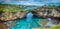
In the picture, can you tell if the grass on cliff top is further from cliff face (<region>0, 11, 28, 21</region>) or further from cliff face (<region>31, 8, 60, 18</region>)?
cliff face (<region>31, 8, 60, 18</region>)

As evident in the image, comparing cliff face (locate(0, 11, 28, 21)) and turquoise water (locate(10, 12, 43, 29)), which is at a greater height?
cliff face (locate(0, 11, 28, 21))

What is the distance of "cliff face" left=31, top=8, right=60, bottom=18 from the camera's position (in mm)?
1293

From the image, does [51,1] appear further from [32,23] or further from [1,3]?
[1,3]

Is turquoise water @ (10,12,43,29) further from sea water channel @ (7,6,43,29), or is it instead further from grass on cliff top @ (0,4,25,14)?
grass on cliff top @ (0,4,25,14)

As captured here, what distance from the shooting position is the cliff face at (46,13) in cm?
129

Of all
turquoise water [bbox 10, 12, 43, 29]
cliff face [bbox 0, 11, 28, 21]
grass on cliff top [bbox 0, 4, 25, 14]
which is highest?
grass on cliff top [bbox 0, 4, 25, 14]

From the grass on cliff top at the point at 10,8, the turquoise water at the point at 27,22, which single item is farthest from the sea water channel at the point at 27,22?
the grass on cliff top at the point at 10,8

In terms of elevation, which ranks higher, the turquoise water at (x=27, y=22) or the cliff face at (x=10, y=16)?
the cliff face at (x=10, y=16)

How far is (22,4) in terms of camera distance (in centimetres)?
131

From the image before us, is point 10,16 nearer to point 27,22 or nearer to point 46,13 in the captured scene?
point 27,22

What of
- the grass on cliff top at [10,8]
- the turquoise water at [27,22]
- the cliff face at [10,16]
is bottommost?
the turquoise water at [27,22]

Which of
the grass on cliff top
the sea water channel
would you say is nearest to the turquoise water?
the sea water channel

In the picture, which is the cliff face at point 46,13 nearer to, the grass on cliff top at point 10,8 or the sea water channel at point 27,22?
the sea water channel at point 27,22

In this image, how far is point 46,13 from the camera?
51.3 inches
